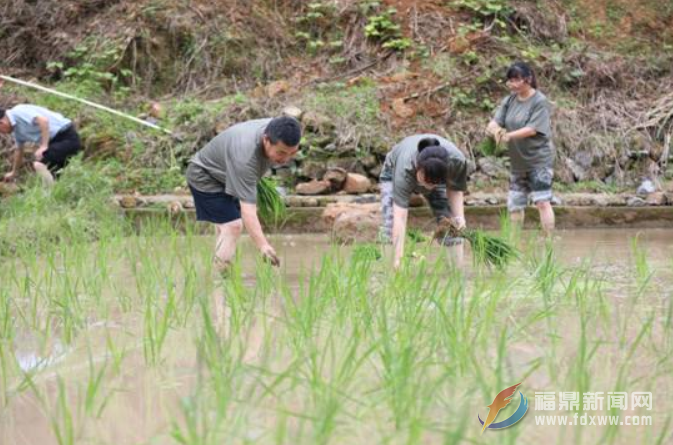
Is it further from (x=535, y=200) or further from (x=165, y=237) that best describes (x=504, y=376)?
(x=535, y=200)

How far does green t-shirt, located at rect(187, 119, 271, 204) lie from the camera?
4609mm

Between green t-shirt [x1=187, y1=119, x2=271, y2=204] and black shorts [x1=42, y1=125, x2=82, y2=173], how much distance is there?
3.48m

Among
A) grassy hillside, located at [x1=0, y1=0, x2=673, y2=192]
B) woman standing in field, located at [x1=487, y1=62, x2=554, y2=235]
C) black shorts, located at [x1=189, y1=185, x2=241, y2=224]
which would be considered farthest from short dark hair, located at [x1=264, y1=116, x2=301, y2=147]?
grassy hillside, located at [x1=0, y1=0, x2=673, y2=192]

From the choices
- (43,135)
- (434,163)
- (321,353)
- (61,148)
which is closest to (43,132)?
(43,135)

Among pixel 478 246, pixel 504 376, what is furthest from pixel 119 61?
pixel 504 376

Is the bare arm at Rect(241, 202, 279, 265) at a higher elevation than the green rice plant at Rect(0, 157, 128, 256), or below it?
higher

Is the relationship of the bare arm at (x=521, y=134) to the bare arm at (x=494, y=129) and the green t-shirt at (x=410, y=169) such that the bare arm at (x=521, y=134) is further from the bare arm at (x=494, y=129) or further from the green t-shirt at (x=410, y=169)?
the green t-shirt at (x=410, y=169)

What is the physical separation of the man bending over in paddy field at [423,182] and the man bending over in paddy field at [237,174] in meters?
0.58

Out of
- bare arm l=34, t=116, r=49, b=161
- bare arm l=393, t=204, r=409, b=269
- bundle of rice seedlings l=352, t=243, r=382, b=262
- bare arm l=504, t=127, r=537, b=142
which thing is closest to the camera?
bundle of rice seedlings l=352, t=243, r=382, b=262

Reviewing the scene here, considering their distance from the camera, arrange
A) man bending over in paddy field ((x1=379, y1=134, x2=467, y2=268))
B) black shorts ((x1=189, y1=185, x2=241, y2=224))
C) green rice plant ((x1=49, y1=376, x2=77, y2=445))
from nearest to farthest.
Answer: green rice plant ((x1=49, y1=376, x2=77, y2=445)) < man bending over in paddy field ((x1=379, y1=134, x2=467, y2=268)) < black shorts ((x1=189, y1=185, x2=241, y2=224))

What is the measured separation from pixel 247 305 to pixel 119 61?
807cm

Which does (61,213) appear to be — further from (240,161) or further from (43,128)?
(240,161)

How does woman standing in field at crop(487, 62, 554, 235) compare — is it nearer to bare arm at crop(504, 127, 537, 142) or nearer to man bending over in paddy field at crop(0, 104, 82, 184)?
bare arm at crop(504, 127, 537, 142)

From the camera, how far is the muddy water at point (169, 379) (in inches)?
90.7
